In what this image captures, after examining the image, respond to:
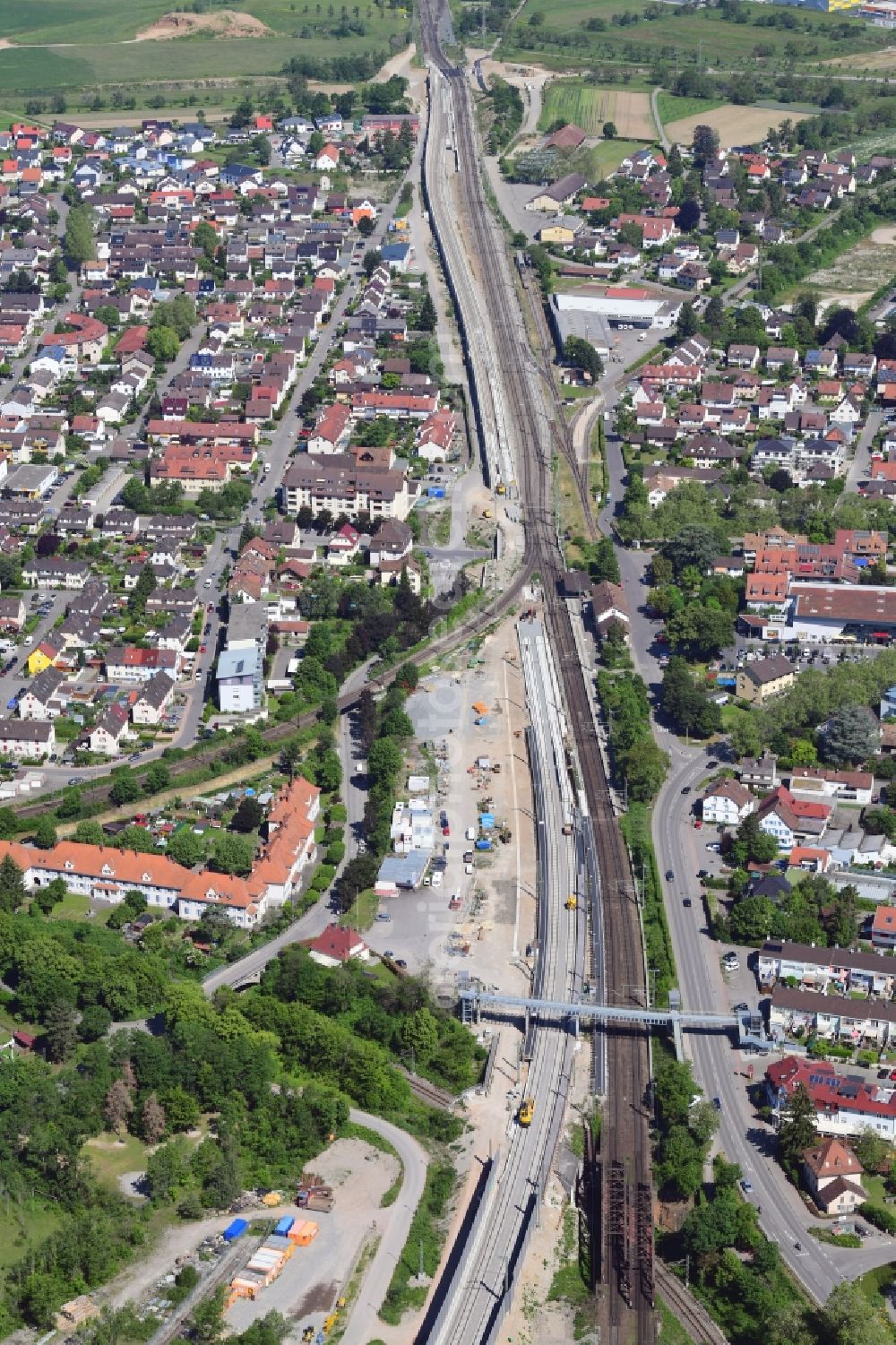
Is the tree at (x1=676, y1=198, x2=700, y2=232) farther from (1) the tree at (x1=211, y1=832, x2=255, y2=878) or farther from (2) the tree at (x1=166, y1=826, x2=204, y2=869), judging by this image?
(1) the tree at (x1=211, y1=832, x2=255, y2=878)

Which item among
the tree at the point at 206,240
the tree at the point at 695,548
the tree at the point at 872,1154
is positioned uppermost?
the tree at the point at 206,240

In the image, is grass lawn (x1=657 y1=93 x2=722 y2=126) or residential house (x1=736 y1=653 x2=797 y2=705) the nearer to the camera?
residential house (x1=736 y1=653 x2=797 y2=705)

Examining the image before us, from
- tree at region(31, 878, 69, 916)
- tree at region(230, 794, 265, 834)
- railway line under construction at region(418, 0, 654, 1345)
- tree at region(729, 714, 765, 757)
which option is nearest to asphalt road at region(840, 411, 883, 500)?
railway line under construction at region(418, 0, 654, 1345)

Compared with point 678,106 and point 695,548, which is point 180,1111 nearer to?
point 695,548

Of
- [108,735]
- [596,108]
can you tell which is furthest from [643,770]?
[596,108]

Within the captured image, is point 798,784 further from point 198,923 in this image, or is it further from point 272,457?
point 272,457

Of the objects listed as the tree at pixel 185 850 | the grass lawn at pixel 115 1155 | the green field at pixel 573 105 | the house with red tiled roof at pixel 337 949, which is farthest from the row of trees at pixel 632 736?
the green field at pixel 573 105

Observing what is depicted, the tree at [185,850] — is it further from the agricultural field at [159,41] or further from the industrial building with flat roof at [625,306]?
the agricultural field at [159,41]
